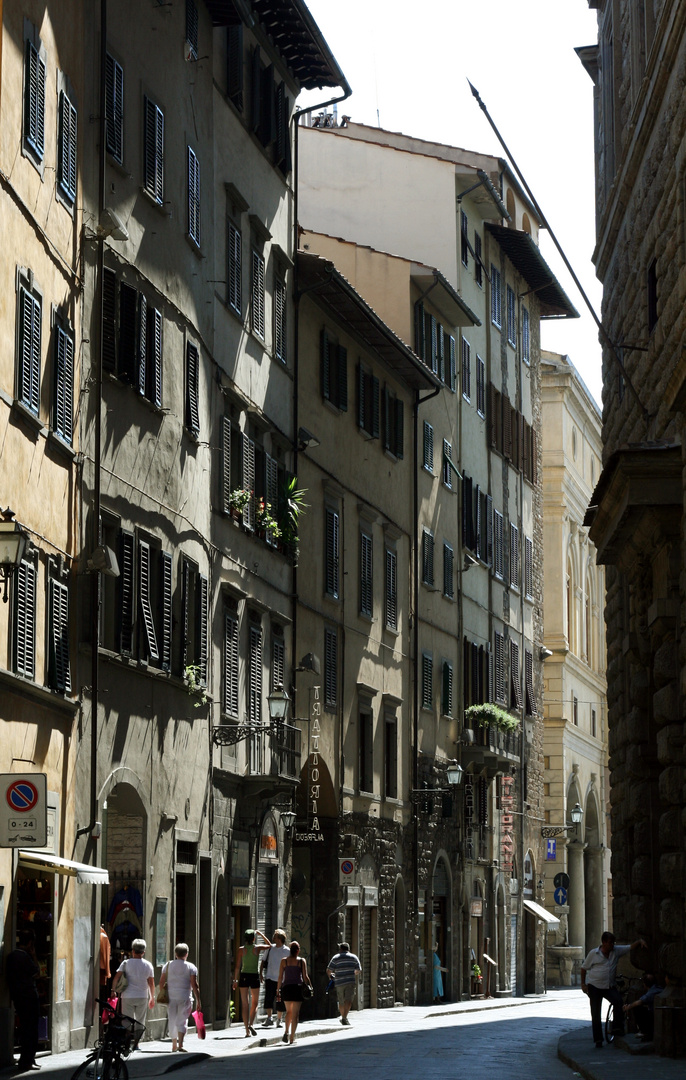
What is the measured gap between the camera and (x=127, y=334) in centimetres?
2447

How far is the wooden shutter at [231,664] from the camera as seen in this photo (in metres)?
29.0

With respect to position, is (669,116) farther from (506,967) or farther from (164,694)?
(506,967)

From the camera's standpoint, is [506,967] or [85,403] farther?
[506,967]

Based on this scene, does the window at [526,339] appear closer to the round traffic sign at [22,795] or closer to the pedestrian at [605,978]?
the pedestrian at [605,978]

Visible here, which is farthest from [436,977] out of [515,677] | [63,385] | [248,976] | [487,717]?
[63,385]

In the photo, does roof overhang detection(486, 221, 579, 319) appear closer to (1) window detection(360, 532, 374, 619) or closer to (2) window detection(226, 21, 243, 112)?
(1) window detection(360, 532, 374, 619)

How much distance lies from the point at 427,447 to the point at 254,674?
1353cm

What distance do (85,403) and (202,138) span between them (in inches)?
290

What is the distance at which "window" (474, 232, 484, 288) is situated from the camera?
48.4m

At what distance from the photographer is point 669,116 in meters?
20.3

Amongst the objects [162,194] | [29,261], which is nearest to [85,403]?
[29,261]

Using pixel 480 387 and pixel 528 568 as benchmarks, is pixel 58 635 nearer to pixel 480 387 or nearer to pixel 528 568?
pixel 480 387

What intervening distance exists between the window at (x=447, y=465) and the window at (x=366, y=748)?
8682 millimetres

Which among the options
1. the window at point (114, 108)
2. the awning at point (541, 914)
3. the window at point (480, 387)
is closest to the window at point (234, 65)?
the window at point (114, 108)
